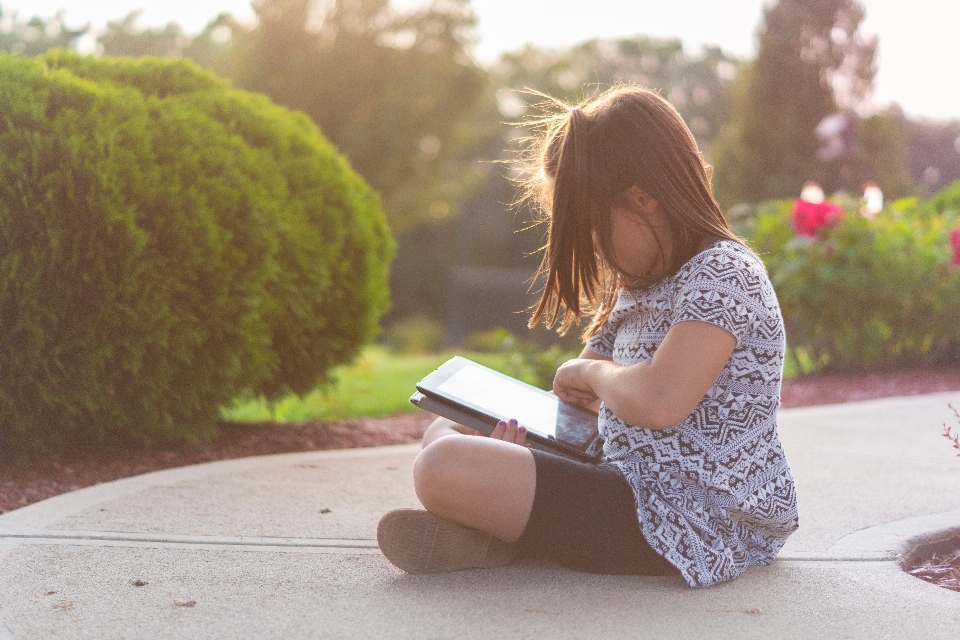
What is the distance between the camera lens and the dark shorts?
2006mm

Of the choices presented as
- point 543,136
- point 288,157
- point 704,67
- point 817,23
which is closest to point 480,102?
point 817,23

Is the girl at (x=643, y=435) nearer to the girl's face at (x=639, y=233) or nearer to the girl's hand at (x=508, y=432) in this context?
the girl's face at (x=639, y=233)

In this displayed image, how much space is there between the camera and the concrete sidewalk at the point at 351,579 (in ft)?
5.65

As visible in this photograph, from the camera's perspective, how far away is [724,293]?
1.94 metres

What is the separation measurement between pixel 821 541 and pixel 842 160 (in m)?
16.2

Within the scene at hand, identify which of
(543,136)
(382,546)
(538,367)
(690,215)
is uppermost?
(543,136)

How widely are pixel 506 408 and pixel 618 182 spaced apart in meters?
0.68

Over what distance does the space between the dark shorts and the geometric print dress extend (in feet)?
0.13

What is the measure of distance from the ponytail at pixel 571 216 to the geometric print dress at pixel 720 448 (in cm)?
18

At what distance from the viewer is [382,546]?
203 cm

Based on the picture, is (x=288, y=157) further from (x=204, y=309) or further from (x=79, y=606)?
(x=79, y=606)

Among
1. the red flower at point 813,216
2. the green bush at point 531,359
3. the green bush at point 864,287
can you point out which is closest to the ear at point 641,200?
the green bush at point 531,359

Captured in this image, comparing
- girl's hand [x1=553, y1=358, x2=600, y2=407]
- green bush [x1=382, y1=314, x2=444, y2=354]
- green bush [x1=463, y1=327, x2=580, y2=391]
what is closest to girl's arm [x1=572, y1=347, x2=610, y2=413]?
girl's hand [x1=553, y1=358, x2=600, y2=407]

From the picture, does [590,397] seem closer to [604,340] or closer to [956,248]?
[604,340]
